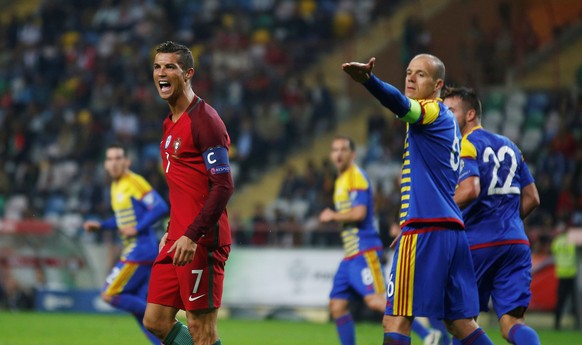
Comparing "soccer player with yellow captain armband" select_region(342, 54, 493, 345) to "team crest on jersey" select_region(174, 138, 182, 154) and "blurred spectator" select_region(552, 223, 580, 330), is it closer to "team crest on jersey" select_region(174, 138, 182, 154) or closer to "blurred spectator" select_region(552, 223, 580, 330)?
"team crest on jersey" select_region(174, 138, 182, 154)

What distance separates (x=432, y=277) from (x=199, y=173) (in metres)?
1.72

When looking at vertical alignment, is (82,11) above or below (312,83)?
above

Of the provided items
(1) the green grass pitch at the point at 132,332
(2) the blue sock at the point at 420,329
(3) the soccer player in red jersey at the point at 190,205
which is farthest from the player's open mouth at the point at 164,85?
(1) the green grass pitch at the point at 132,332

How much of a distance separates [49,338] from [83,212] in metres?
9.75

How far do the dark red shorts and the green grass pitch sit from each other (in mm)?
6166

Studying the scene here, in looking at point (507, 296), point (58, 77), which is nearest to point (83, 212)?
point (58, 77)

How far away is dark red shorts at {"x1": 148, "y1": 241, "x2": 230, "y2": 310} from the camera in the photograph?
7176 mm

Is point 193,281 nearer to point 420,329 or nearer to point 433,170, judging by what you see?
point 433,170

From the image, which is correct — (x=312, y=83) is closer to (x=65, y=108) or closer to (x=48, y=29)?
(x=65, y=108)

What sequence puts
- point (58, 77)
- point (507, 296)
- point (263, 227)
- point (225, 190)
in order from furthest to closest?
point (58, 77)
point (263, 227)
point (507, 296)
point (225, 190)

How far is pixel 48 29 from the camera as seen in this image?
99.3 ft

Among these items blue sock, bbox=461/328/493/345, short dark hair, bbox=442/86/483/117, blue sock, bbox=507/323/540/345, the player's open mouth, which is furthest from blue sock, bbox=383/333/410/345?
short dark hair, bbox=442/86/483/117

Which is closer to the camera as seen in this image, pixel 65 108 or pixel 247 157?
pixel 247 157

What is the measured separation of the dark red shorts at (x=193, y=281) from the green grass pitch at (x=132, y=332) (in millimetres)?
6166
